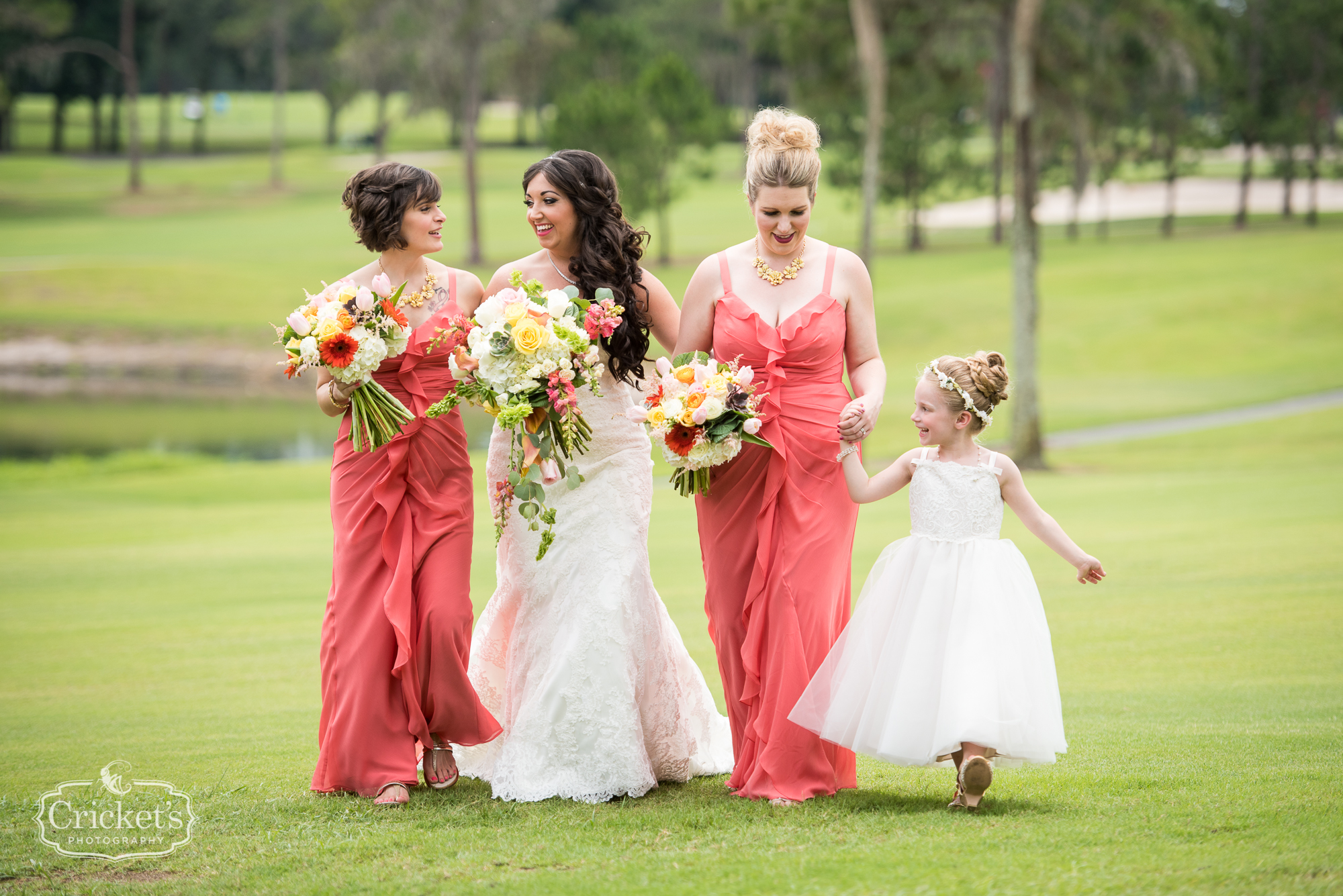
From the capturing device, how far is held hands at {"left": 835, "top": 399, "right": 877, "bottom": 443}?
510 centimetres

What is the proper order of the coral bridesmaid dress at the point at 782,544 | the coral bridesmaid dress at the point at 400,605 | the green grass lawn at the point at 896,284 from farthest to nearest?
the green grass lawn at the point at 896,284 → the coral bridesmaid dress at the point at 400,605 → the coral bridesmaid dress at the point at 782,544

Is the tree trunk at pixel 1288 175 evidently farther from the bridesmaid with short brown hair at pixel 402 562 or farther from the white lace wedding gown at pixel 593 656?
the bridesmaid with short brown hair at pixel 402 562

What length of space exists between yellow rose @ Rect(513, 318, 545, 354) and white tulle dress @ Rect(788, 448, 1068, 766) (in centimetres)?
159

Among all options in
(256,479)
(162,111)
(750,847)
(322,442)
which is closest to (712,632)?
(750,847)

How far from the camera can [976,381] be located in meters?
5.07

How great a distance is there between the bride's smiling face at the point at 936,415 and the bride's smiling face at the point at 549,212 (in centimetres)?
174

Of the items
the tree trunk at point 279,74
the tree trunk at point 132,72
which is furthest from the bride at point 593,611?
the tree trunk at point 132,72

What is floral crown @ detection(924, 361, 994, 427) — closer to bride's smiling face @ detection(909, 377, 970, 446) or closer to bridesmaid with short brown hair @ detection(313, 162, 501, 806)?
bride's smiling face @ detection(909, 377, 970, 446)

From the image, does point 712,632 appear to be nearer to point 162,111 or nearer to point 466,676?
point 466,676

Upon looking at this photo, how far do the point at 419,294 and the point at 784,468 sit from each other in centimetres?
183

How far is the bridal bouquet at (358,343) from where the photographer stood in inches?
201

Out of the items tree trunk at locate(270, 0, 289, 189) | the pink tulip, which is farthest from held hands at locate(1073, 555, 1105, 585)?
tree trunk at locate(270, 0, 289, 189)

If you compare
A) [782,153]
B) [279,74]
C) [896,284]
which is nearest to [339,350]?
[782,153]
